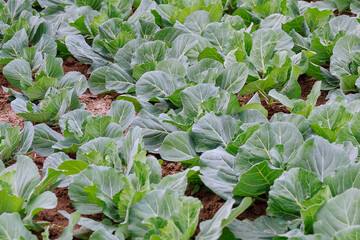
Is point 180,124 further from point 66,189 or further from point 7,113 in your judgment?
point 7,113

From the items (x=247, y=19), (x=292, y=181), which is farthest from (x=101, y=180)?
(x=247, y=19)

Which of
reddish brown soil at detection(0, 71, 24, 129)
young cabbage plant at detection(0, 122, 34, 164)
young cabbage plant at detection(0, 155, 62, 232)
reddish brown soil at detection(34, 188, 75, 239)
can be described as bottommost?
reddish brown soil at detection(0, 71, 24, 129)

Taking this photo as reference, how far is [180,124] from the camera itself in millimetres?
2488

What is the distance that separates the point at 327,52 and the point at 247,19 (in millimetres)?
812

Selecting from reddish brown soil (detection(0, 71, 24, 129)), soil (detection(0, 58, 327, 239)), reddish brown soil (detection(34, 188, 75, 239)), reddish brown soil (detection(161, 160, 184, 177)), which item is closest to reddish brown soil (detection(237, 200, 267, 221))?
soil (detection(0, 58, 327, 239))

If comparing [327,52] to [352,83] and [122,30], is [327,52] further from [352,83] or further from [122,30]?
[122,30]

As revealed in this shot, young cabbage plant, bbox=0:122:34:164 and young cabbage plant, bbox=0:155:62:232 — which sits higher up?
young cabbage plant, bbox=0:155:62:232

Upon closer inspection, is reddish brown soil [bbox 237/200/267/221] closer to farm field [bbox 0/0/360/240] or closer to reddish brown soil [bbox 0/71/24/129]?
farm field [bbox 0/0/360/240]

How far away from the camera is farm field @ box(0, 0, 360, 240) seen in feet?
6.08

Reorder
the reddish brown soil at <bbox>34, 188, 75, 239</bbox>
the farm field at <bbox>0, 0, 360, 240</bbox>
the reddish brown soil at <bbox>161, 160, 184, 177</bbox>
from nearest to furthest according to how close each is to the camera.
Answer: the farm field at <bbox>0, 0, 360, 240</bbox> < the reddish brown soil at <bbox>34, 188, 75, 239</bbox> < the reddish brown soil at <bbox>161, 160, 184, 177</bbox>

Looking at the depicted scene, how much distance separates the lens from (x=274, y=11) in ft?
12.5

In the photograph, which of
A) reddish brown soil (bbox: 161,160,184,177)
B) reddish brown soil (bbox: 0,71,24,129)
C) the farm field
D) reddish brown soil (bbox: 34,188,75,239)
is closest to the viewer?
the farm field

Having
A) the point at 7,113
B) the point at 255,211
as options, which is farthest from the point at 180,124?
the point at 7,113

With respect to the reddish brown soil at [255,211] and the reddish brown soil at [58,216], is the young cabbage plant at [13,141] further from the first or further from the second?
the reddish brown soil at [255,211]
